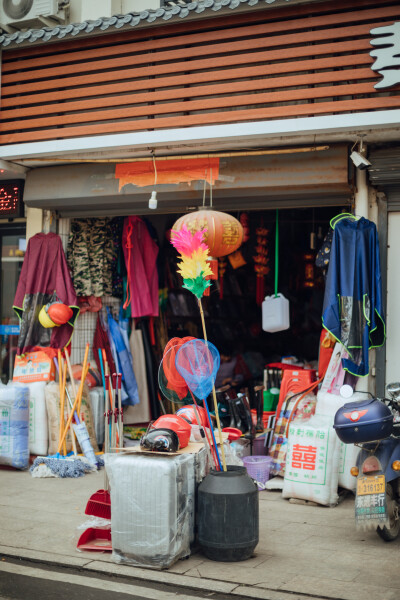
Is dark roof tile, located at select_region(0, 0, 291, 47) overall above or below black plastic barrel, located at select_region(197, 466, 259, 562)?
above

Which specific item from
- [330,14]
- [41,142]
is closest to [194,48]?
[330,14]

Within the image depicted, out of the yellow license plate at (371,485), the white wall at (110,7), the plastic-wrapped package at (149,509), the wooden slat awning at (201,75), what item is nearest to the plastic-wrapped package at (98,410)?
the wooden slat awning at (201,75)

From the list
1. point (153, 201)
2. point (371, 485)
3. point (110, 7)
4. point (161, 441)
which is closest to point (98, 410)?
point (153, 201)

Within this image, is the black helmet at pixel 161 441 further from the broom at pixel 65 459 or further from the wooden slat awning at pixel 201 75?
the wooden slat awning at pixel 201 75

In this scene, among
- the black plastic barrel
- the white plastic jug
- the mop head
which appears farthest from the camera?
the white plastic jug

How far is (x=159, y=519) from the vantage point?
5.48 meters

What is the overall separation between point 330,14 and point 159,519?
224 inches

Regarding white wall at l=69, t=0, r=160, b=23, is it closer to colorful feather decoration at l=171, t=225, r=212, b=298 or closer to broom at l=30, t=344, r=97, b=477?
broom at l=30, t=344, r=97, b=477

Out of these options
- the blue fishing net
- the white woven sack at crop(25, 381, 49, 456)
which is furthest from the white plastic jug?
the white woven sack at crop(25, 381, 49, 456)

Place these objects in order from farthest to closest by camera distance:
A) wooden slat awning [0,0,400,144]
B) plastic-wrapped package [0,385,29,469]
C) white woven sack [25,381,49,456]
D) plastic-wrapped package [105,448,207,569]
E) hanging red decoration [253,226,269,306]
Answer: hanging red decoration [253,226,269,306] → white woven sack [25,381,49,456] → plastic-wrapped package [0,385,29,469] → wooden slat awning [0,0,400,144] → plastic-wrapped package [105,448,207,569]

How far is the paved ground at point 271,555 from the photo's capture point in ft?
17.0

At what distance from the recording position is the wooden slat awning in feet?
25.2

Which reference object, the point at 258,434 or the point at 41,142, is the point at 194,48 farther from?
the point at 258,434

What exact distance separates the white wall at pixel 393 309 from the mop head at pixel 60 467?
13.0 feet
